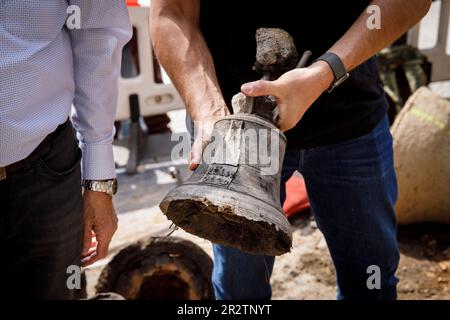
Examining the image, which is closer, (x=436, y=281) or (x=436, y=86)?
(x=436, y=281)

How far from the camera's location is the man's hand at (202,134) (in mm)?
1637

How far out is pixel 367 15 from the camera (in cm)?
182

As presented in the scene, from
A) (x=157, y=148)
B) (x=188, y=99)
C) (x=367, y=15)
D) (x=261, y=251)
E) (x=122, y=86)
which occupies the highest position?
(x=367, y=15)

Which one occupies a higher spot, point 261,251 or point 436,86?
point 261,251

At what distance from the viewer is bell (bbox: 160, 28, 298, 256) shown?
144 centimetres

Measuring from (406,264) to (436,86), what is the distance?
3727 millimetres

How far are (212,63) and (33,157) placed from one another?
664 millimetres

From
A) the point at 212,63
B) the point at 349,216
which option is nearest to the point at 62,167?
the point at 212,63

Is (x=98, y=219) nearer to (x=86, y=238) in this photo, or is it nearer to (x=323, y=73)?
(x=86, y=238)

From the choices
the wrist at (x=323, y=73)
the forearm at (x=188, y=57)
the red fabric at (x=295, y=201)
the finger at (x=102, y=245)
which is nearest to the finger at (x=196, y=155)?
the forearm at (x=188, y=57)

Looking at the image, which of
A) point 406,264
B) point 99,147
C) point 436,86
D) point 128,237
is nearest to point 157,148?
point 128,237

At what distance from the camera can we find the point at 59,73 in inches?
69.8
